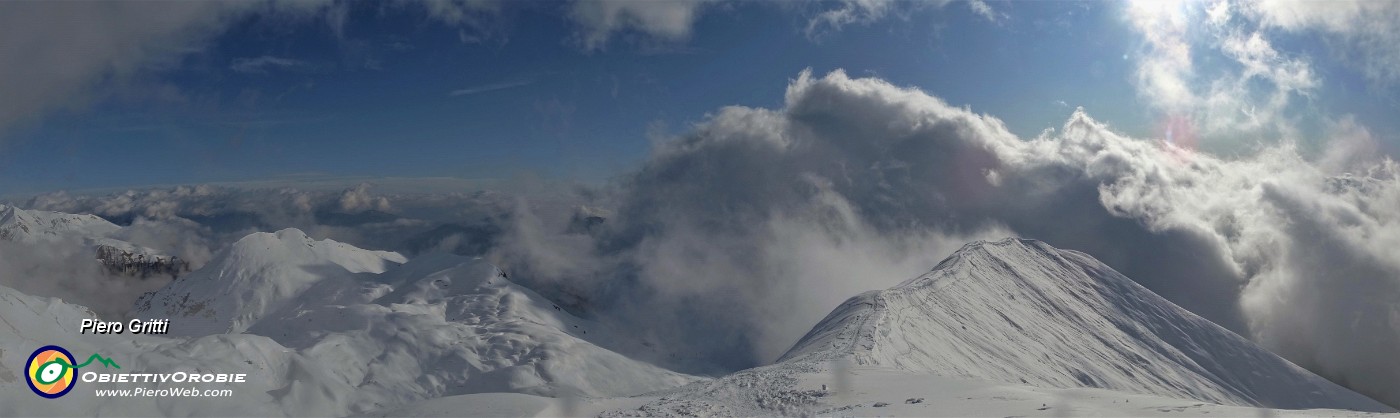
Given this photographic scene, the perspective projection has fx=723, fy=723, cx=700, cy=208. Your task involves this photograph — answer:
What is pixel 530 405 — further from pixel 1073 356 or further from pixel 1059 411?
pixel 1073 356


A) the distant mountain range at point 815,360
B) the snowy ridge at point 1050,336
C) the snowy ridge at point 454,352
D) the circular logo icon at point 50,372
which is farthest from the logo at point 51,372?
the snowy ridge at point 1050,336

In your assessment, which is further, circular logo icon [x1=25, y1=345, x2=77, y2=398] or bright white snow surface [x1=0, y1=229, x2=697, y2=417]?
bright white snow surface [x1=0, y1=229, x2=697, y2=417]

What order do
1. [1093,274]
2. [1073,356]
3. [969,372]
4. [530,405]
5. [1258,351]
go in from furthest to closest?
[1093,274] → [1258,351] → [1073,356] → [969,372] → [530,405]

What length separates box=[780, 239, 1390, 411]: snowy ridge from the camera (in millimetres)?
58781

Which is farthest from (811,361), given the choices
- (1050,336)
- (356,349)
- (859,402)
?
(356,349)

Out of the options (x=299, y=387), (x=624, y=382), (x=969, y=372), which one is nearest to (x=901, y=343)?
(x=969, y=372)

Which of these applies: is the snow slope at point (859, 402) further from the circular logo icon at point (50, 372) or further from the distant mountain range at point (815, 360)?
the circular logo icon at point (50, 372)

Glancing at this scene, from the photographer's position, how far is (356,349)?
392ft

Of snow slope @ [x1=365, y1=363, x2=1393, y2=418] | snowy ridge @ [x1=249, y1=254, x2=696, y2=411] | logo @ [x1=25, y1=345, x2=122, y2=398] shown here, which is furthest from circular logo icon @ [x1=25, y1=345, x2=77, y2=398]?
snowy ridge @ [x1=249, y1=254, x2=696, y2=411]

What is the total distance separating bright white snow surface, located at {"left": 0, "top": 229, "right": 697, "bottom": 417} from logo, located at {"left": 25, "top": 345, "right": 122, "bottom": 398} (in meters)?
0.82

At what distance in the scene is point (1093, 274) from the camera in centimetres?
10250

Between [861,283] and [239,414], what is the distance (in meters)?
151

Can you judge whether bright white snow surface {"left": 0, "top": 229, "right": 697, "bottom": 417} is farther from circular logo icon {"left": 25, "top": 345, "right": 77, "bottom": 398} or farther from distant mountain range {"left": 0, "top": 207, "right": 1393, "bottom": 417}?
circular logo icon {"left": 25, "top": 345, "right": 77, "bottom": 398}

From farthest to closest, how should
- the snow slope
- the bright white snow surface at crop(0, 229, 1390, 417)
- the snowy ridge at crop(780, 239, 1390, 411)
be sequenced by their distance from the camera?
the snowy ridge at crop(780, 239, 1390, 411), the bright white snow surface at crop(0, 229, 1390, 417), the snow slope
